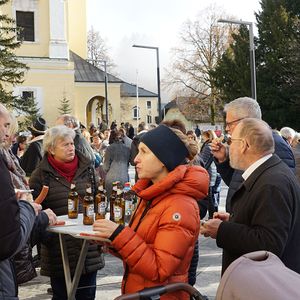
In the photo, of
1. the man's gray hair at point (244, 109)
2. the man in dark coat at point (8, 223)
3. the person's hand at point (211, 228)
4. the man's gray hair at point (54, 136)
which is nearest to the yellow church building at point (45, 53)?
the man's gray hair at point (54, 136)

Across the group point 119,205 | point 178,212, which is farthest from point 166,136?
point 119,205

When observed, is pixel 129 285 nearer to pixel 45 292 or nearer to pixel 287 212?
pixel 287 212

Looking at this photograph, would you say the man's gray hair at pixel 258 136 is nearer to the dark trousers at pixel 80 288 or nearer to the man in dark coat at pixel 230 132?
the man in dark coat at pixel 230 132

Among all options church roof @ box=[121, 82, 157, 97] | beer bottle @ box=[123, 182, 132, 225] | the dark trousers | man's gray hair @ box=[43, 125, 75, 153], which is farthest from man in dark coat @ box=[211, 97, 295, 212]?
church roof @ box=[121, 82, 157, 97]

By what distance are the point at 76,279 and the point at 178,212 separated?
171cm

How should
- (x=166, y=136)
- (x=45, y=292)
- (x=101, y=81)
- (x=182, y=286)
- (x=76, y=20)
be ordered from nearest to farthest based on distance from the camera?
(x=182, y=286) → (x=166, y=136) → (x=45, y=292) → (x=101, y=81) → (x=76, y=20)

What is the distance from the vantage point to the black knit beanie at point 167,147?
3.02m

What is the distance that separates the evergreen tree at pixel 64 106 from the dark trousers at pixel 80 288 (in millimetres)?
34513

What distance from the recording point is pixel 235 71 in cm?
3591

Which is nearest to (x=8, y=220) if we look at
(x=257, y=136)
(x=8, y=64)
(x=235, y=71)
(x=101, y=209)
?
(x=257, y=136)

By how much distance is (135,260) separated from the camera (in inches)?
107

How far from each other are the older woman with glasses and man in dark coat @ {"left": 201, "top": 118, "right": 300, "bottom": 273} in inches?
62.0

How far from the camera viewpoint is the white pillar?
3753 centimetres

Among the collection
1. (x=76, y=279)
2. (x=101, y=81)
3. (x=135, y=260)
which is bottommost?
(x=76, y=279)
